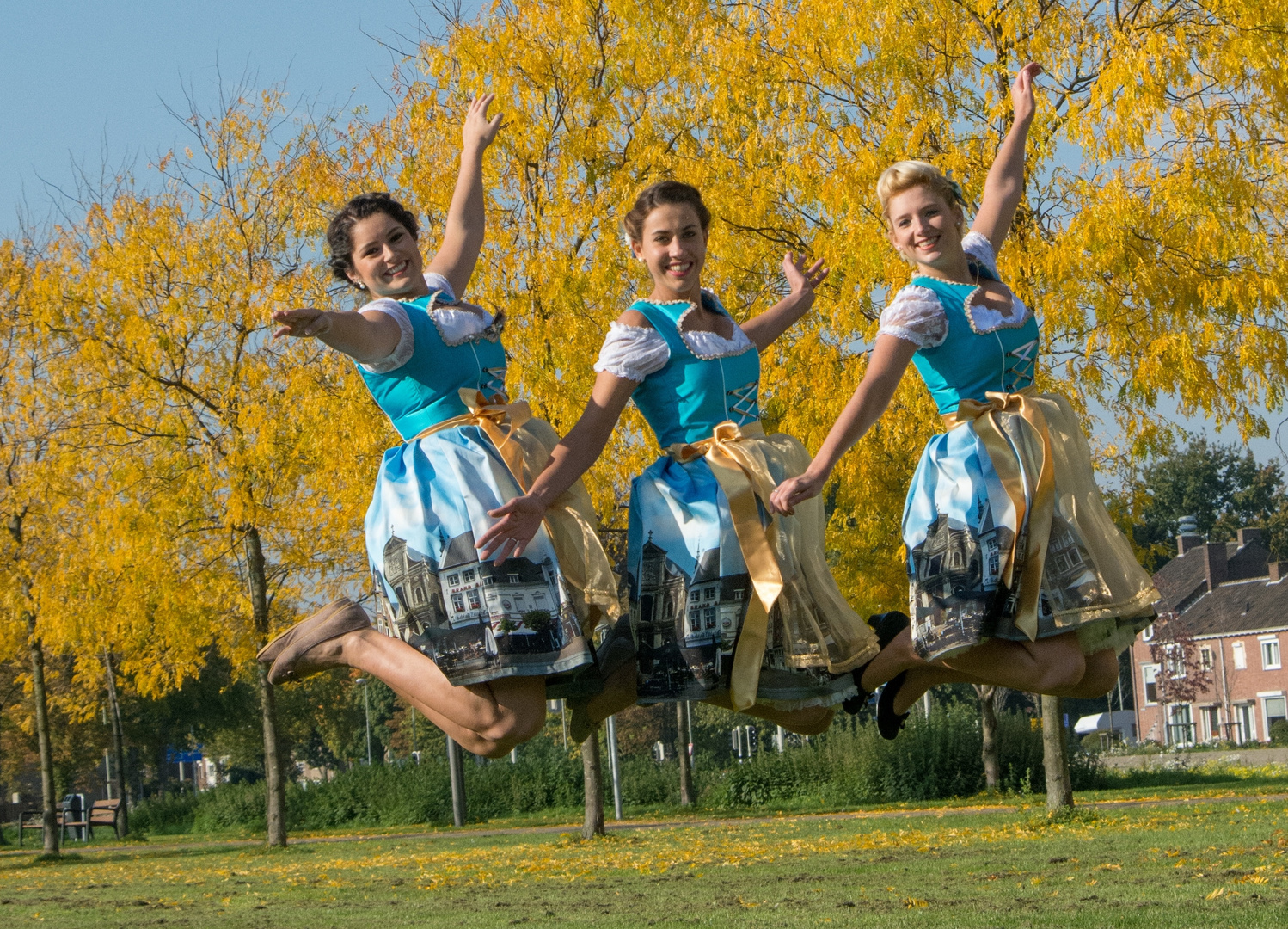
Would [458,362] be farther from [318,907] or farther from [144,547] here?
[144,547]

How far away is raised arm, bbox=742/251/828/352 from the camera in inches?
193

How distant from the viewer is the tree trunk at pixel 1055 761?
11930 mm

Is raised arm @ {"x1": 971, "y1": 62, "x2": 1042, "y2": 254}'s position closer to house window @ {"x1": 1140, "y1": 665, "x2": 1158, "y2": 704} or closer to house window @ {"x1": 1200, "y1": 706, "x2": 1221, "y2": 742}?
house window @ {"x1": 1200, "y1": 706, "x2": 1221, "y2": 742}

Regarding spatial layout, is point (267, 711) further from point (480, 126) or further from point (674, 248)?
point (674, 248)

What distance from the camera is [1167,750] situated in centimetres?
3928

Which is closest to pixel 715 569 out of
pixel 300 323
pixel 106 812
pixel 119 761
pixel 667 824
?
pixel 300 323

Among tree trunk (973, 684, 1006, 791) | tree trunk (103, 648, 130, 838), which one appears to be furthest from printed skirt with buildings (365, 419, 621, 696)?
tree trunk (103, 648, 130, 838)

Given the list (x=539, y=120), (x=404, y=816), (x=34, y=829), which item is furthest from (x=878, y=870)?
(x=34, y=829)

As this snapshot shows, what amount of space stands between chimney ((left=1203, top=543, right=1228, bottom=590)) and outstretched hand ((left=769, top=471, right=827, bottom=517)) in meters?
66.8

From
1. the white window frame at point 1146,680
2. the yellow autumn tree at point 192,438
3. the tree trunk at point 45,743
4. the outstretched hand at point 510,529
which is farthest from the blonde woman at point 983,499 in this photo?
the white window frame at point 1146,680

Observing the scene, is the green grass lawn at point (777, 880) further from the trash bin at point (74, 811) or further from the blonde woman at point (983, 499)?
the trash bin at point (74, 811)

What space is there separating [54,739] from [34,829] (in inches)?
87.0

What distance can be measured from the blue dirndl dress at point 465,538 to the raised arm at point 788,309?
85cm

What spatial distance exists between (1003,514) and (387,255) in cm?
219
